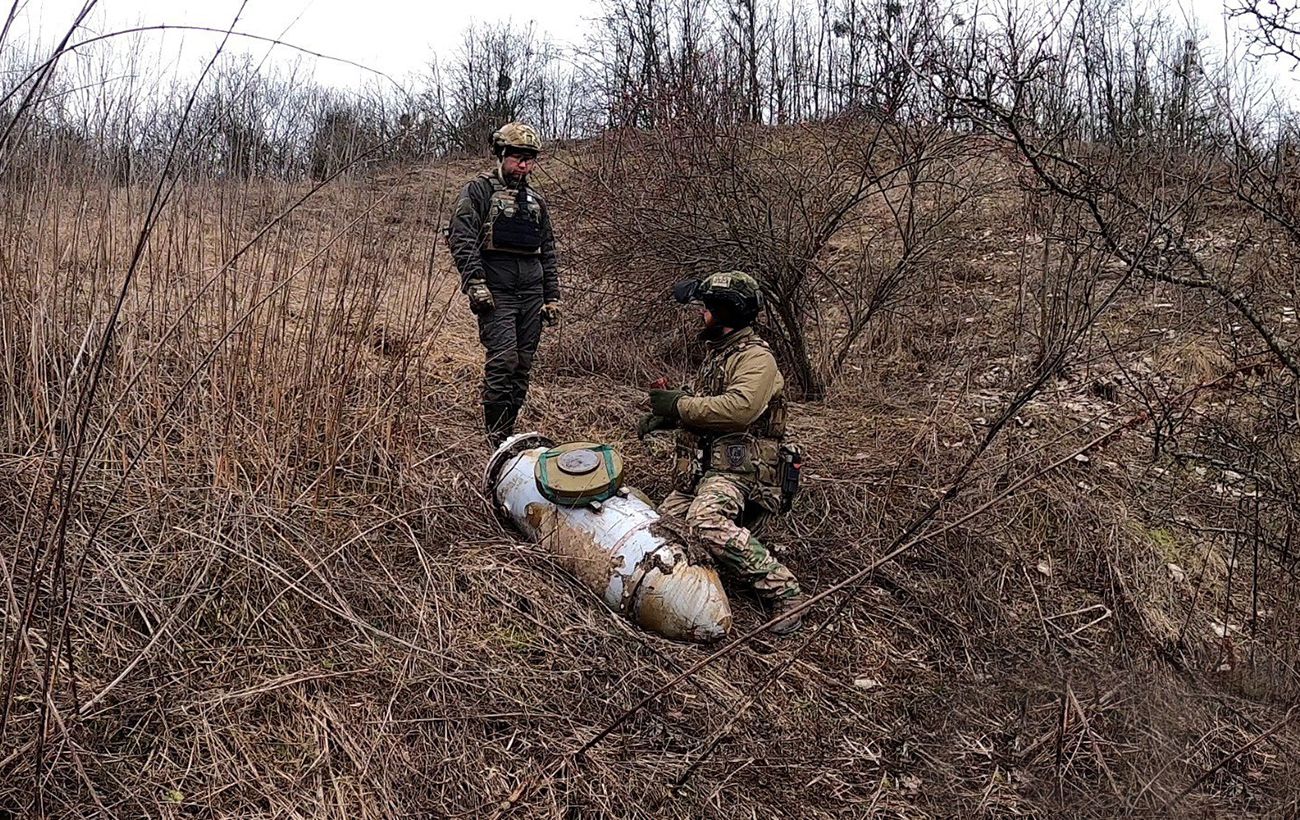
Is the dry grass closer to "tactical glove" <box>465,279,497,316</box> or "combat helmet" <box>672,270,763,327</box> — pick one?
"tactical glove" <box>465,279,497,316</box>

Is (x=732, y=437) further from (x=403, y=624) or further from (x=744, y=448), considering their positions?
(x=403, y=624)

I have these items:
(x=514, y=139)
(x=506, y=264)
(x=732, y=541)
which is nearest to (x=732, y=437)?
(x=732, y=541)

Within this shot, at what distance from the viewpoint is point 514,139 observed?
14.3 feet

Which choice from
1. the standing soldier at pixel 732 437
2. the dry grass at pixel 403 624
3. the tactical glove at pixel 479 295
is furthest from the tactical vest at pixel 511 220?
the standing soldier at pixel 732 437

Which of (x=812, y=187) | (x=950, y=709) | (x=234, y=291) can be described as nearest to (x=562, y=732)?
(x=950, y=709)

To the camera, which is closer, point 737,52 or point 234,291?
point 234,291

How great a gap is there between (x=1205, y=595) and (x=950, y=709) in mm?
1930

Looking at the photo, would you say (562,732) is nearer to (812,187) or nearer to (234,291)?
(234,291)

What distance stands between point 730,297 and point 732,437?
0.61 meters

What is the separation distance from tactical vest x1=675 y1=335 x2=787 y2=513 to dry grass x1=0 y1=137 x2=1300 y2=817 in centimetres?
55

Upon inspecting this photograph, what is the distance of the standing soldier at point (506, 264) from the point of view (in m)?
4.34

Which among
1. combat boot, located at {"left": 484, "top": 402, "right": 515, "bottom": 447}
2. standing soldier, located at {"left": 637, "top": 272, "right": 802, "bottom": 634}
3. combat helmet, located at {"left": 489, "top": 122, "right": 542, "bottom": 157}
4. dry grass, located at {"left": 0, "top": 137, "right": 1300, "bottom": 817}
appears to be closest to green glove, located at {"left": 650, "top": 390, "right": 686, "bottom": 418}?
standing soldier, located at {"left": 637, "top": 272, "right": 802, "bottom": 634}

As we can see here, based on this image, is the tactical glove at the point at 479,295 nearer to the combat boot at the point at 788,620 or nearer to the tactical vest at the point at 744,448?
the tactical vest at the point at 744,448

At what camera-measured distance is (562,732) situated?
8.66ft
